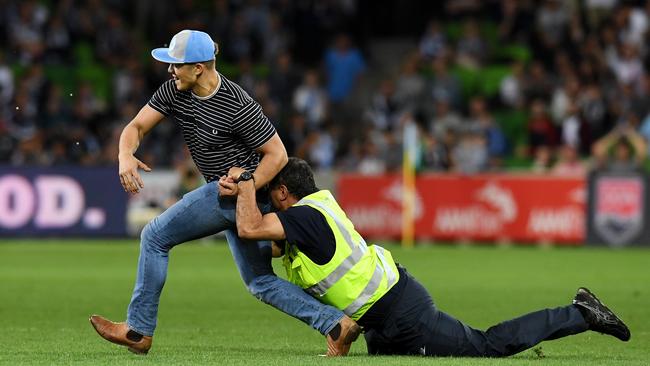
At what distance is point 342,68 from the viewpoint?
30.0 m

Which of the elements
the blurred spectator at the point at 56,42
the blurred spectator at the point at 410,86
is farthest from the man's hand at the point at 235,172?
the blurred spectator at the point at 56,42

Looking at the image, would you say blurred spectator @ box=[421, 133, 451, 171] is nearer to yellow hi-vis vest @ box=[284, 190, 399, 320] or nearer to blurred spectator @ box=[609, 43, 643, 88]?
blurred spectator @ box=[609, 43, 643, 88]

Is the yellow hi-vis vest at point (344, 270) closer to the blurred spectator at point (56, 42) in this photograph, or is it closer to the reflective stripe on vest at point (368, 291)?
the reflective stripe on vest at point (368, 291)

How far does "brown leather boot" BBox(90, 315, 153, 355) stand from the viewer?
9672mm

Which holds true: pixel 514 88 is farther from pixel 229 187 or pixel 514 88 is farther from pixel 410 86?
pixel 229 187

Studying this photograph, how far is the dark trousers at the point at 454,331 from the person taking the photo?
31.3 ft

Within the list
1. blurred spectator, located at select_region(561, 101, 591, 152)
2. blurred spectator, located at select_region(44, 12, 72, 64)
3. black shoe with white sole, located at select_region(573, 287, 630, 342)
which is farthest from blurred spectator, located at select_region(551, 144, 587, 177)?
black shoe with white sole, located at select_region(573, 287, 630, 342)

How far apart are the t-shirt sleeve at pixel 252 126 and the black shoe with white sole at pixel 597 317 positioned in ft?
7.74

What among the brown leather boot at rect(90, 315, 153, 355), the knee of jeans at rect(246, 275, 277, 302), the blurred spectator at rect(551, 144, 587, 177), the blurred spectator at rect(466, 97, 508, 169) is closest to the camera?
the brown leather boot at rect(90, 315, 153, 355)

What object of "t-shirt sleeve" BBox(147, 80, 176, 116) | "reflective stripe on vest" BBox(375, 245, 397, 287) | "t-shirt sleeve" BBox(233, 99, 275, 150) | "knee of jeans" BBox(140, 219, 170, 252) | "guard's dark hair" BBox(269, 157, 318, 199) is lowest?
"reflective stripe on vest" BBox(375, 245, 397, 287)

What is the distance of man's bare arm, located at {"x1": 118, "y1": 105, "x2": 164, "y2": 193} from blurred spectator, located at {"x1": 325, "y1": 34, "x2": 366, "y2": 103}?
19927 millimetres

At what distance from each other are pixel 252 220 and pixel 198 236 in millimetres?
577

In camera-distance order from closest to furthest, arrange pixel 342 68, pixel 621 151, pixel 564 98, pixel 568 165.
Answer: pixel 621 151 < pixel 568 165 < pixel 564 98 < pixel 342 68

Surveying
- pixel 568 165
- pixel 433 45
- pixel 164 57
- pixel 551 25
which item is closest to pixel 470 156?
pixel 568 165
